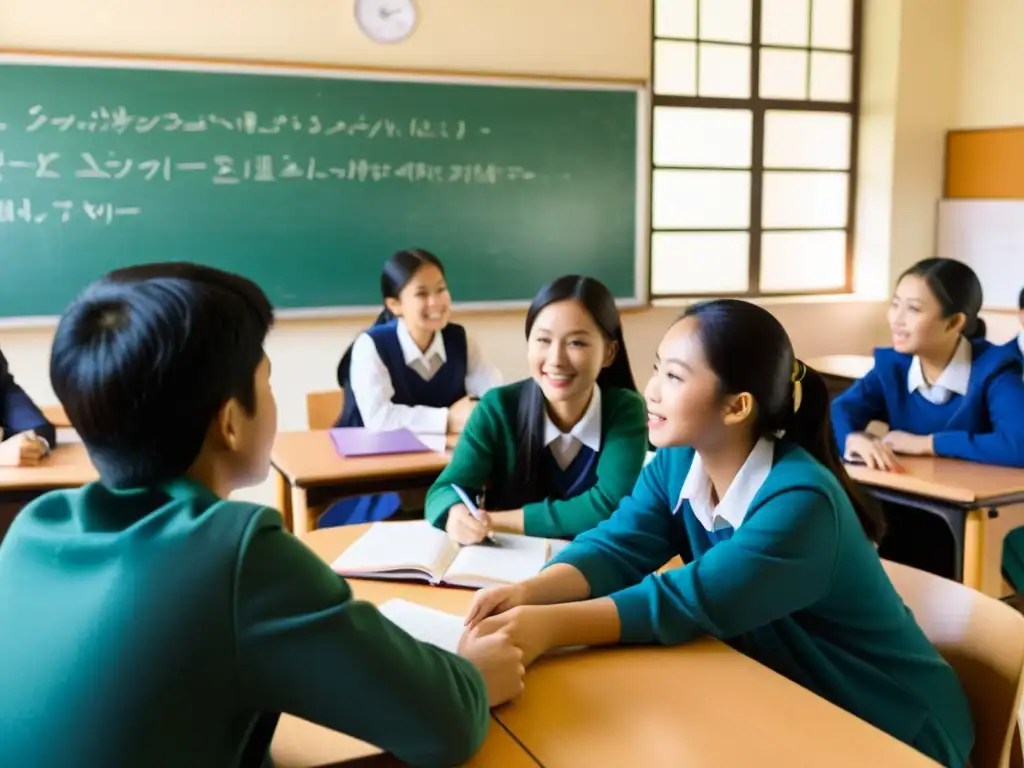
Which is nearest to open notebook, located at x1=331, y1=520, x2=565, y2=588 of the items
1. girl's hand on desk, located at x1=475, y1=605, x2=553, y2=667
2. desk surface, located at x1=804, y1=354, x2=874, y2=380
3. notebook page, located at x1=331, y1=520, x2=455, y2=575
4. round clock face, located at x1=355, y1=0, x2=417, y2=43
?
notebook page, located at x1=331, y1=520, x2=455, y2=575

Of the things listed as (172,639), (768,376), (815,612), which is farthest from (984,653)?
(172,639)

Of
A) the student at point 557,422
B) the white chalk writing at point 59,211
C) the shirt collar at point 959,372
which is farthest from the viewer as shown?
the white chalk writing at point 59,211

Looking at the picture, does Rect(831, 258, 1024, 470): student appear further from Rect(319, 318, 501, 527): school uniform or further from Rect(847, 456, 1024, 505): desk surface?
Rect(319, 318, 501, 527): school uniform

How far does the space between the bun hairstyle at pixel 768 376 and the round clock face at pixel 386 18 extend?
10.9 ft

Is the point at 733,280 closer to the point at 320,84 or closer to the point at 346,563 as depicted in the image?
the point at 320,84

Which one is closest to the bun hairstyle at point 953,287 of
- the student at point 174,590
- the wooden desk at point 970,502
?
the wooden desk at point 970,502

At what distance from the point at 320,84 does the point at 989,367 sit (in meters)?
2.94

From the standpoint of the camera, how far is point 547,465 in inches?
89.2

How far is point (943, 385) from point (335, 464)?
1.79 m

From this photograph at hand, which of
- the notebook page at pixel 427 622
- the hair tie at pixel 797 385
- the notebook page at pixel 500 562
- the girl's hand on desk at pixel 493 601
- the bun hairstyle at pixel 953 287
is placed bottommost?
the notebook page at pixel 500 562

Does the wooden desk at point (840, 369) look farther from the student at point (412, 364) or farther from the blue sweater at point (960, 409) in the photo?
the student at point (412, 364)

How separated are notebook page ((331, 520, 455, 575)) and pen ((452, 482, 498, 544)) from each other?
0.07 metres

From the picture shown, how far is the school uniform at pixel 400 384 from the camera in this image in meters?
3.10

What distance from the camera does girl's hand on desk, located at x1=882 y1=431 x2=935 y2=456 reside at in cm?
277
